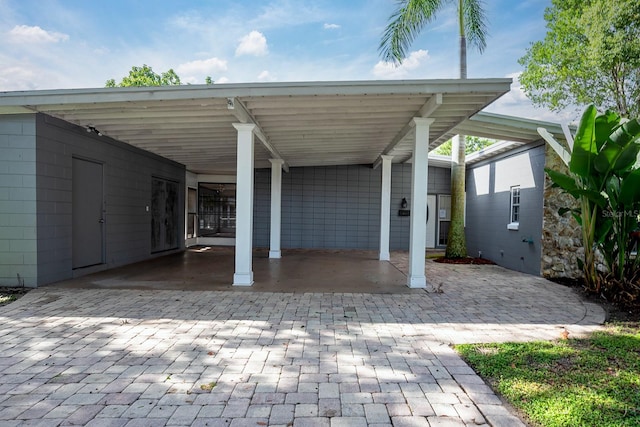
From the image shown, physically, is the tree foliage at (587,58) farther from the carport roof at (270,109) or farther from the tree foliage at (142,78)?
the tree foliage at (142,78)

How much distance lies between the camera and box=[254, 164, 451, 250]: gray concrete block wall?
40.6ft

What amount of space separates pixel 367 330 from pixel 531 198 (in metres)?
5.99

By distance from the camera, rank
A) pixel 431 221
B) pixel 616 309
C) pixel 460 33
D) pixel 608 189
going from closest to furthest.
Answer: pixel 616 309 → pixel 608 189 → pixel 460 33 → pixel 431 221

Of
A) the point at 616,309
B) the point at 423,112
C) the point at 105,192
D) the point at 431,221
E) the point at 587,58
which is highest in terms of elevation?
the point at 587,58

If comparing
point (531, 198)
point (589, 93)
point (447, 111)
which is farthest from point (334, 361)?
point (589, 93)

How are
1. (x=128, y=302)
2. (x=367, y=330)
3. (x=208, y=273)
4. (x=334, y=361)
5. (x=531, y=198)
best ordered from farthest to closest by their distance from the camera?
(x=531, y=198), (x=208, y=273), (x=128, y=302), (x=367, y=330), (x=334, y=361)

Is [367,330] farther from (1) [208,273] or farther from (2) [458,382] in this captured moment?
(1) [208,273]

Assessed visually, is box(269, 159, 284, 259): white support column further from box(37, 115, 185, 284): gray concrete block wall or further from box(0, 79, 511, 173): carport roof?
box(37, 115, 185, 284): gray concrete block wall

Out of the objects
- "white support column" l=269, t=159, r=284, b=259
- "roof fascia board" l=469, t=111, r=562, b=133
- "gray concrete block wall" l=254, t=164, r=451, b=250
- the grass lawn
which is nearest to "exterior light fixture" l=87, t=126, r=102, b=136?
"white support column" l=269, t=159, r=284, b=259

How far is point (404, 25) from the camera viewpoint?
375 inches

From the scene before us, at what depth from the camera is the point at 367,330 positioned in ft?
12.9

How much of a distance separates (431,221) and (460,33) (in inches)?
236

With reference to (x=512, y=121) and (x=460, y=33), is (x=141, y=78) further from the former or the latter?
(x=512, y=121)

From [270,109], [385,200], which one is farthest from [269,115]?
[385,200]
